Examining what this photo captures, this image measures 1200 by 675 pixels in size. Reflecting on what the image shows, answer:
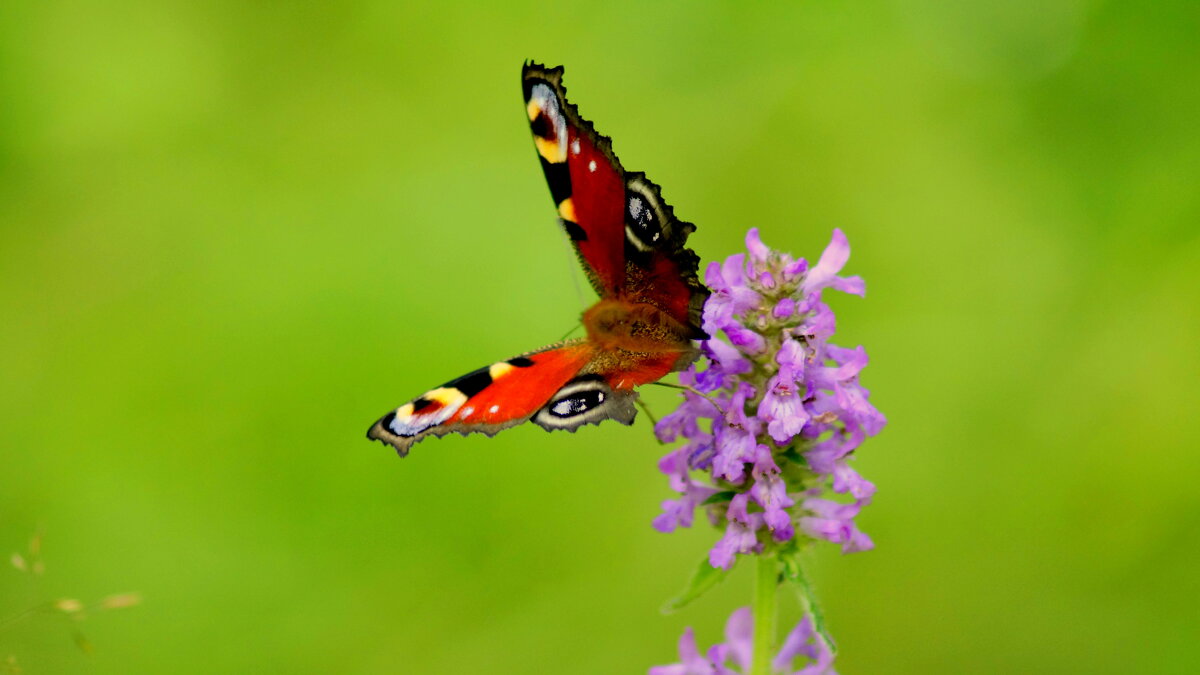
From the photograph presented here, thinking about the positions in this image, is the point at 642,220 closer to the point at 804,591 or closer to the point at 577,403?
the point at 577,403

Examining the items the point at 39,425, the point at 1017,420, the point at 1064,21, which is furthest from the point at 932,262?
the point at 39,425

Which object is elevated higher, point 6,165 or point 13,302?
point 6,165

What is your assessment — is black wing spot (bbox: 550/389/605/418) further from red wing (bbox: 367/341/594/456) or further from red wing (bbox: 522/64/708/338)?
red wing (bbox: 522/64/708/338)

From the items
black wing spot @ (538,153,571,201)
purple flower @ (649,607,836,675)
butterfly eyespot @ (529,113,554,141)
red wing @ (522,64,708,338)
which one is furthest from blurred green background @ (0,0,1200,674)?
butterfly eyespot @ (529,113,554,141)

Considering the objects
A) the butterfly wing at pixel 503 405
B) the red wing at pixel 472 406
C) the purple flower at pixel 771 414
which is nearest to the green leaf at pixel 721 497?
the purple flower at pixel 771 414

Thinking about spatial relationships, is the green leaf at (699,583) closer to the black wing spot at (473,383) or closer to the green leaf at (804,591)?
the green leaf at (804,591)

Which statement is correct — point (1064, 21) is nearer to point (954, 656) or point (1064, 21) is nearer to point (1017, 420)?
point (1017, 420)
